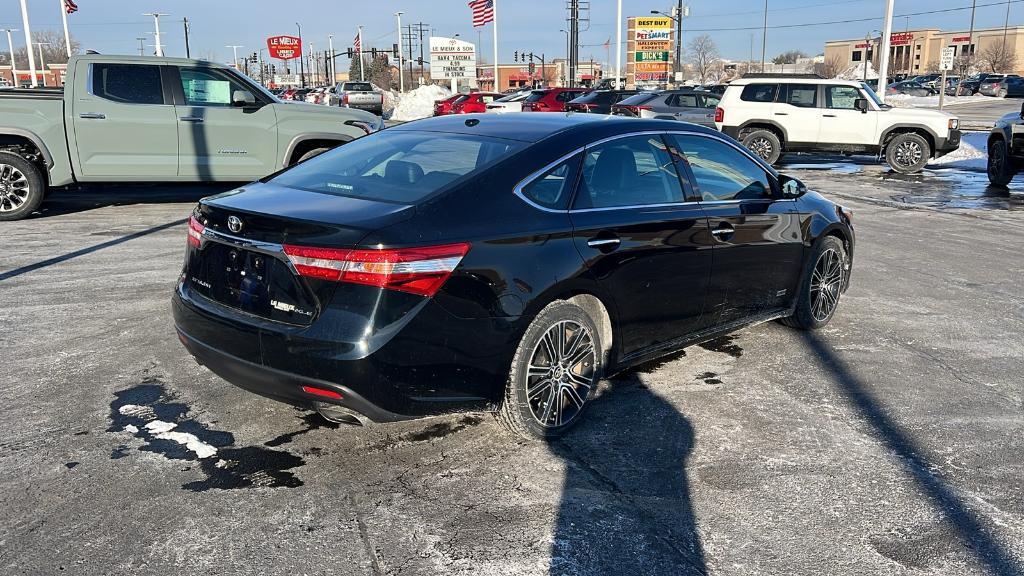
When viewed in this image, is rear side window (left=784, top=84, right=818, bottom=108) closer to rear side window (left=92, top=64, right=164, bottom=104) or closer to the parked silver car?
the parked silver car

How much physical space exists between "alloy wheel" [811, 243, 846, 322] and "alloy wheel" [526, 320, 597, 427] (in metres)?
Answer: 2.42

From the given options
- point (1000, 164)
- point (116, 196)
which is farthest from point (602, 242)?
point (1000, 164)

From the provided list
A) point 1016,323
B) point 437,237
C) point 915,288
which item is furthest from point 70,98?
point 1016,323

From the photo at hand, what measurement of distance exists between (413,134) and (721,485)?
8.38ft

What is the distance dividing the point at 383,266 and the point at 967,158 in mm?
21909

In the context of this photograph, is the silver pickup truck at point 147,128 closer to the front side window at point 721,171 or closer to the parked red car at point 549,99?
the front side window at point 721,171

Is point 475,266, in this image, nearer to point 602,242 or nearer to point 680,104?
point 602,242

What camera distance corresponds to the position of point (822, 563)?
10.3 ft

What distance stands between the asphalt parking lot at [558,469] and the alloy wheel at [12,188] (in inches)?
195

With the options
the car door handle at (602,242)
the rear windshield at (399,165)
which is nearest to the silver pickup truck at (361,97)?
the rear windshield at (399,165)

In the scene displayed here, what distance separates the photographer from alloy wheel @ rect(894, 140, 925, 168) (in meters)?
18.5

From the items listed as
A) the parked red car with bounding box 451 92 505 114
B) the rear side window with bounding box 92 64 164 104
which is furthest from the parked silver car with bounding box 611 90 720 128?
the rear side window with bounding box 92 64 164 104

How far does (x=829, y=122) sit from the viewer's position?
742 inches

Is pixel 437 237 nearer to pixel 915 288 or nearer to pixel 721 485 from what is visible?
pixel 721 485
